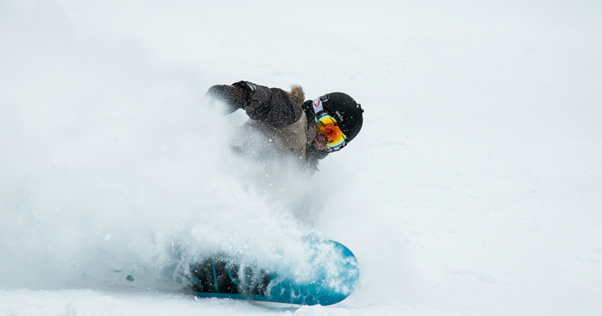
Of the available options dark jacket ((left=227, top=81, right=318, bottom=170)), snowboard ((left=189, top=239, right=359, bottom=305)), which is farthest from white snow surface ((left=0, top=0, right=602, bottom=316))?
dark jacket ((left=227, top=81, right=318, bottom=170))

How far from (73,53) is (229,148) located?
1832 mm

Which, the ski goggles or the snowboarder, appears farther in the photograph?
the ski goggles

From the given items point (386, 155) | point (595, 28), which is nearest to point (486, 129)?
point (386, 155)

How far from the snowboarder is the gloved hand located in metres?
0.08

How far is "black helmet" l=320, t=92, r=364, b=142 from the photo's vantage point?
277 cm

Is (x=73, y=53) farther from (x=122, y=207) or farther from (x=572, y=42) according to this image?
(x=572, y=42)

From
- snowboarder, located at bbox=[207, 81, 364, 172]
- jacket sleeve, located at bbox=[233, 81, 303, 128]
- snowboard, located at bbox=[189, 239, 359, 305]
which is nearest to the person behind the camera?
snowboard, located at bbox=[189, 239, 359, 305]

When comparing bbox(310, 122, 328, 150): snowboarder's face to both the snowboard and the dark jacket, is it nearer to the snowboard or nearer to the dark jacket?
the dark jacket

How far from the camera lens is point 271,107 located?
8.30 ft

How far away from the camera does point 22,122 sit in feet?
7.69

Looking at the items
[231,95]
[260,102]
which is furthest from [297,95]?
[231,95]

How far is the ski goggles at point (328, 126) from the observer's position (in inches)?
110

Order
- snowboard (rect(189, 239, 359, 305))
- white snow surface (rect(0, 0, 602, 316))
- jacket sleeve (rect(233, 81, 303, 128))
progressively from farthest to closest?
1. jacket sleeve (rect(233, 81, 303, 128))
2. snowboard (rect(189, 239, 359, 305))
3. white snow surface (rect(0, 0, 602, 316))

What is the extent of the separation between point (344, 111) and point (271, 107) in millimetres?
598
